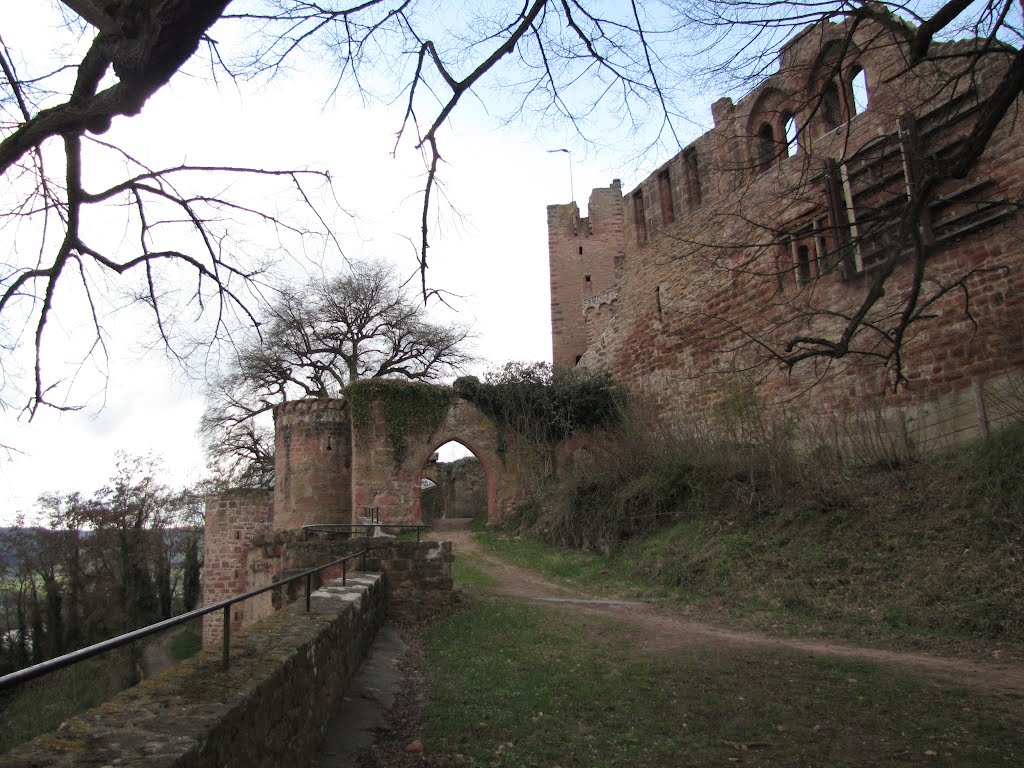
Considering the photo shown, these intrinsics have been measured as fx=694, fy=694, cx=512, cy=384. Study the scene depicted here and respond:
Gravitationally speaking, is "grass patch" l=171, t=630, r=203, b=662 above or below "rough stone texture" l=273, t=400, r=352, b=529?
below

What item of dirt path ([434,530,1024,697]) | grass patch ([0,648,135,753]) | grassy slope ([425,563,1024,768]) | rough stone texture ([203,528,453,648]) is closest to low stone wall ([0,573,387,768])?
grassy slope ([425,563,1024,768])

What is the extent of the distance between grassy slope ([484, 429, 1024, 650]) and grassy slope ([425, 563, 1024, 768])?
1738mm

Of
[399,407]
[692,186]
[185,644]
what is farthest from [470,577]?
[185,644]

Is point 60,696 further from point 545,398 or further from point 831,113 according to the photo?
point 831,113

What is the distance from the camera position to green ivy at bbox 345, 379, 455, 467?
19344mm

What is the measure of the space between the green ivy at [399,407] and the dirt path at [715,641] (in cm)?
838

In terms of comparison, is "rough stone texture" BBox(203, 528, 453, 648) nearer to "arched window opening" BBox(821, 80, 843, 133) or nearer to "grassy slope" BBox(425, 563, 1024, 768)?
"grassy slope" BBox(425, 563, 1024, 768)

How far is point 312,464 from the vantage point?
20547 millimetres

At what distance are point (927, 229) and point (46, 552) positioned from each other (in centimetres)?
2742

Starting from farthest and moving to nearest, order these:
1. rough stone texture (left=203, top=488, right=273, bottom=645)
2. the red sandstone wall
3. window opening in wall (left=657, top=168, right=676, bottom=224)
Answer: the red sandstone wall → rough stone texture (left=203, top=488, right=273, bottom=645) → window opening in wall (left=657, top=168, right=676, bottom=224)

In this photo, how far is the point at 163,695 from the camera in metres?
2.65

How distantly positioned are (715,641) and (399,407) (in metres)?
13.9

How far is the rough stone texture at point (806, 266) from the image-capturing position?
6.45 meters

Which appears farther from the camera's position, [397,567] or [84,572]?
[84,572]
